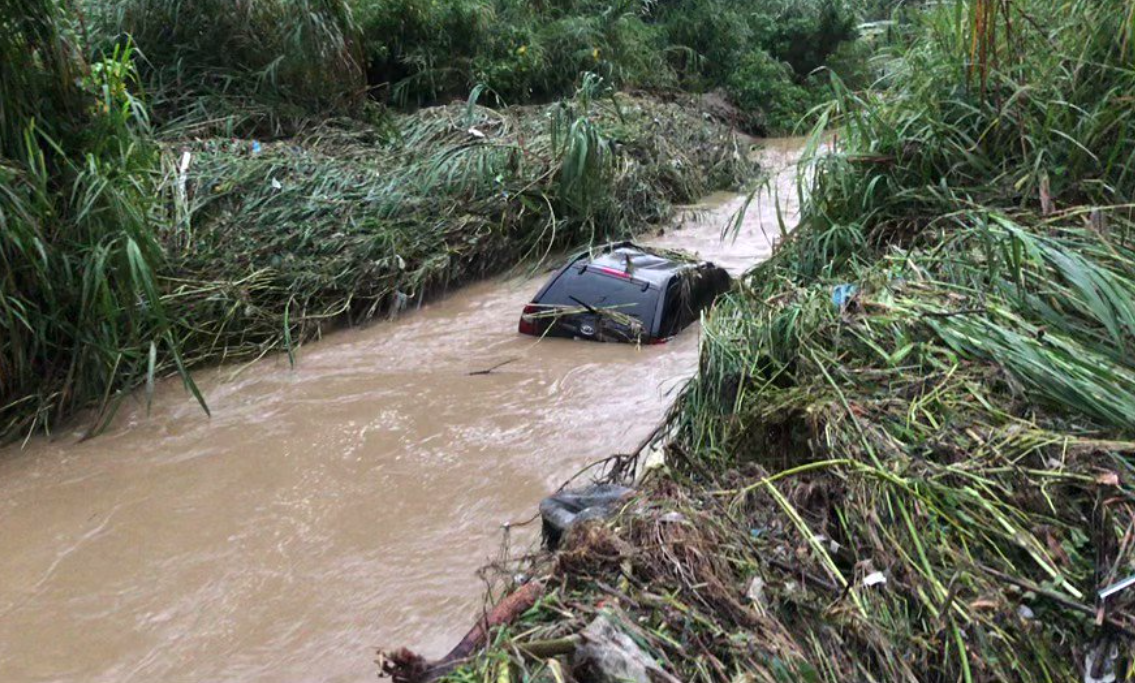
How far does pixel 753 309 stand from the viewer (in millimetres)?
4715

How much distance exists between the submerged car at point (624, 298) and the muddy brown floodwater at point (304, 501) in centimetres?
15

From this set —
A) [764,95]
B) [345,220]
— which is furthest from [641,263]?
[764,95]

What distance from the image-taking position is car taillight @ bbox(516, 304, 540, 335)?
7.91 m

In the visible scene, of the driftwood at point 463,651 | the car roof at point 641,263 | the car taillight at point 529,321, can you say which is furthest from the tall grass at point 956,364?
the car taillight at point 529,321

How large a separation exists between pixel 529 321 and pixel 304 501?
288 centimetres

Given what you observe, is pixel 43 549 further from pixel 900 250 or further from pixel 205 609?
pixel 900 250

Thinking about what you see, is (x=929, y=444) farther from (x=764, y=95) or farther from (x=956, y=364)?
(x=764, y=95)

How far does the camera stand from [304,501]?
549 centimetres

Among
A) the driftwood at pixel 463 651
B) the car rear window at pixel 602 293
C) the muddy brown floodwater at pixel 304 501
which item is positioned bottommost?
the muddy brown floodwater at pixel 304 501

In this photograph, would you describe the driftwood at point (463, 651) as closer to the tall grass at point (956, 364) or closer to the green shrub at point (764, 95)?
the tall grass at point (956, 364)

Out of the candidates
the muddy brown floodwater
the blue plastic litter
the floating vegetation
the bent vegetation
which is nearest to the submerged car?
the muddy brown floodwater

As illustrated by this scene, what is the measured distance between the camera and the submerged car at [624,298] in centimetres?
750

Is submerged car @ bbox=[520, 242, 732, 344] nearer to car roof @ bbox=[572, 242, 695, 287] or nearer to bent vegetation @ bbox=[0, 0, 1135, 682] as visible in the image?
car roof @ bbox=[572, 242, 695, 287]

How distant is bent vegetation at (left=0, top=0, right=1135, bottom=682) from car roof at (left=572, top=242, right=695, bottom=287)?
136 cm
